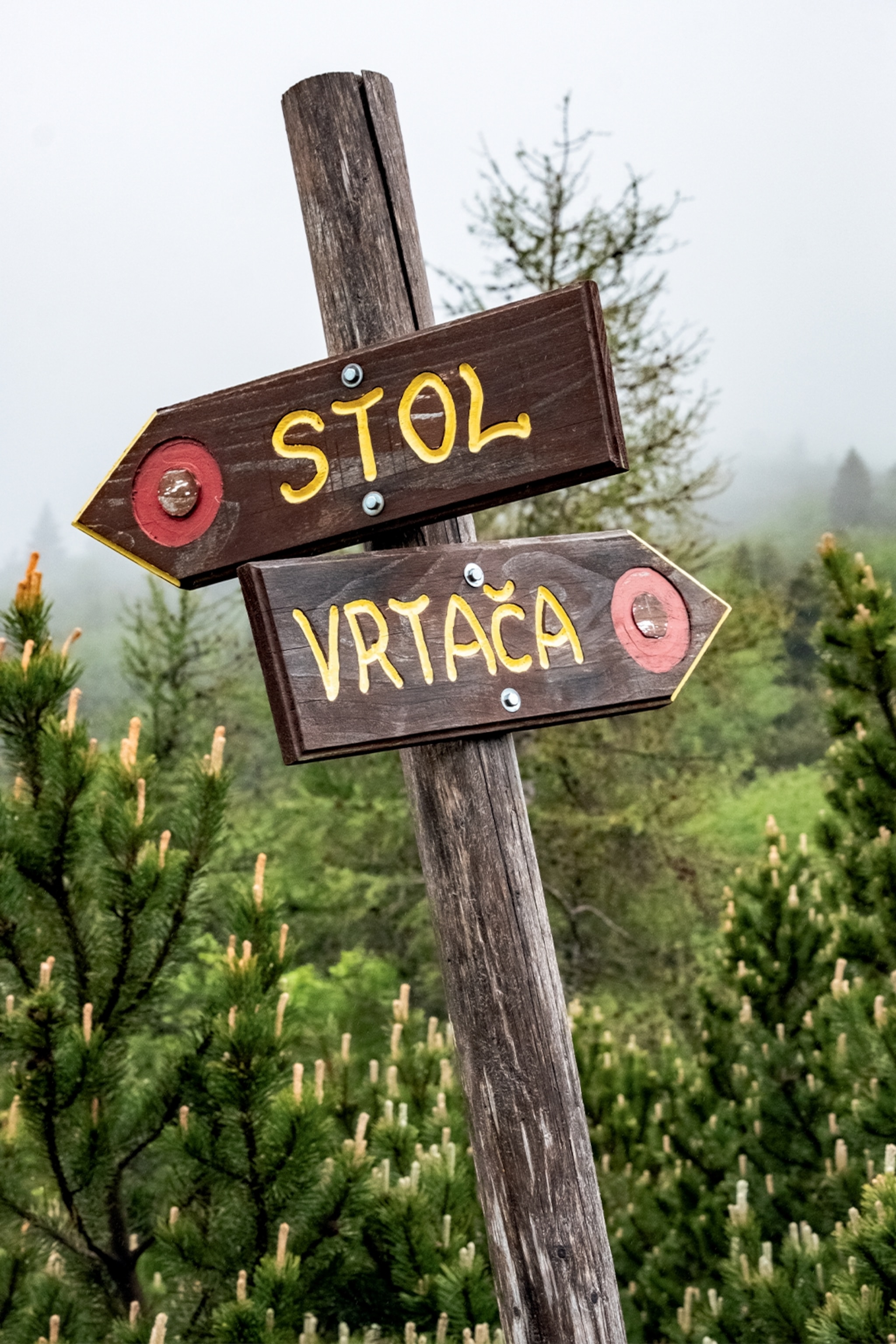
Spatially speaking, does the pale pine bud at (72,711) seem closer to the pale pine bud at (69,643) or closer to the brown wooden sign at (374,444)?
the pale pine bud at (69,643)

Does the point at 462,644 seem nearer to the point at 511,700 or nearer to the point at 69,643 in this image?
the point at 511,700

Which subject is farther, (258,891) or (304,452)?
(258,891)

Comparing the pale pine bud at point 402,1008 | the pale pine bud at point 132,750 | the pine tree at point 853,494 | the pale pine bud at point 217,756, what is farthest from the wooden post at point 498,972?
the pine tree at point 853,494

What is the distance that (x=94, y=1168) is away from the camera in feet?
8.20

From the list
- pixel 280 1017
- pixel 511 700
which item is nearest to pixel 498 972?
pixel 511 700

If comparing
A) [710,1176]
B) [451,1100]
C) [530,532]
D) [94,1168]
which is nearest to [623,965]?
[530,532]

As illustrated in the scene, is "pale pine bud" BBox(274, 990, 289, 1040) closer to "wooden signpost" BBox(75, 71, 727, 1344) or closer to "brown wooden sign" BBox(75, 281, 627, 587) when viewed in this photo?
"wooden signpost" BBox(75, 71, 727, 1344)

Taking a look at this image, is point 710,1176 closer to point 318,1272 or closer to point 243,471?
point 318,1272

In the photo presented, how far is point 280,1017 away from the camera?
2.53 m

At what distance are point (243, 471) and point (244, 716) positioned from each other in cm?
1093

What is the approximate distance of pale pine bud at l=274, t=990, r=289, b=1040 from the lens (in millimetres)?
2506

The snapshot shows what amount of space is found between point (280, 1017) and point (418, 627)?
1322mm

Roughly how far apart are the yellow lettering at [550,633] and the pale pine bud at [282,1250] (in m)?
1.51

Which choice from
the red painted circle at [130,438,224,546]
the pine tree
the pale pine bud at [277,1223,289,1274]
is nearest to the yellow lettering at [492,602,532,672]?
the red painted circle at [130,438,224,546]
